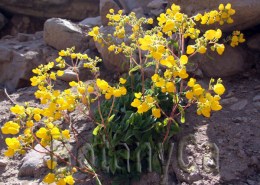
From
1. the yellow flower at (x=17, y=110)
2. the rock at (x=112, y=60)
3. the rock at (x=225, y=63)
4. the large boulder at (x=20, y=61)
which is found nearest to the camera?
the yellow flower at (x=17, y=110)

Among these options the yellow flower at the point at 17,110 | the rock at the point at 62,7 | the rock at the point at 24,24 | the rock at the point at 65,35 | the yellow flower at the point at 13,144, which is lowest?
the yellow flower at the point at 13,144

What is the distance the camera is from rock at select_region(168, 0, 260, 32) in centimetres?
284

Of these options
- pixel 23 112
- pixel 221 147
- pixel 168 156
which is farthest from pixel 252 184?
pixel 23 112

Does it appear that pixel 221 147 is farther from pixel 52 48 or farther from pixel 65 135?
pixel 52 48

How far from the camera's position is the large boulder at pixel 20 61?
3.88 meters

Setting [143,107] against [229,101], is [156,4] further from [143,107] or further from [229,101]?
[143,107]

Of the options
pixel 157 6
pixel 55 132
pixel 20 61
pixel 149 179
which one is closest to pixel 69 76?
pixel 20 61

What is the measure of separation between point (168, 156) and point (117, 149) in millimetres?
327

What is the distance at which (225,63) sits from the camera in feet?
10.1

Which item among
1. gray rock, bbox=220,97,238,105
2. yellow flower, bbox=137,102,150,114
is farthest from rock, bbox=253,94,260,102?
yellow flower, bbox=137,102,150,114

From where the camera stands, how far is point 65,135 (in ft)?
6.39

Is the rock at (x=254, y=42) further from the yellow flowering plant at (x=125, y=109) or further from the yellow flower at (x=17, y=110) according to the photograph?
the yellow flower at (x=17, y=110)

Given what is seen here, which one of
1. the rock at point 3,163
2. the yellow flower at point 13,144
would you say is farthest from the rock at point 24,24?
the yellow flower at point 13,144

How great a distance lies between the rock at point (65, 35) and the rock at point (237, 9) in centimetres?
119
